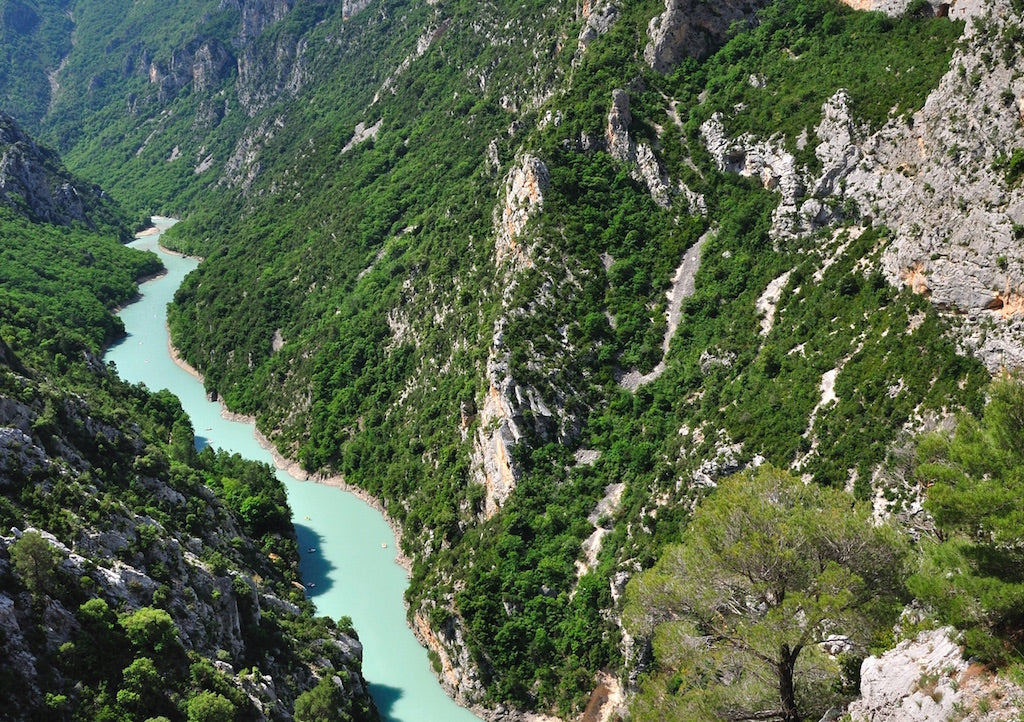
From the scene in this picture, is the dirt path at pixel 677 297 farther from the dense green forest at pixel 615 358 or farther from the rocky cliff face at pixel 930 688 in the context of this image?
the rocky cliff face at pixel 930 688

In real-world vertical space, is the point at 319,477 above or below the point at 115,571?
above

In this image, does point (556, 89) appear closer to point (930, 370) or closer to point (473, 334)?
point (473, 334)

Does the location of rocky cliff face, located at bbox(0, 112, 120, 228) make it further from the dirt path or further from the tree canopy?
the tree canopy

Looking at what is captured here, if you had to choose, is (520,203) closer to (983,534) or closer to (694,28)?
(694,28)

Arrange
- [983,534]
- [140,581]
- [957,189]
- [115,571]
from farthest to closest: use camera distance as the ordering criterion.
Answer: [957,189], [140,581], [115,571], [983,534]

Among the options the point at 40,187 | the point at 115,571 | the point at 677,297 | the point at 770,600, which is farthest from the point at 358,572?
the point at 40,187

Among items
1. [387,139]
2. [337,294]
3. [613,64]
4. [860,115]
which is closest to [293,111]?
[387,139]

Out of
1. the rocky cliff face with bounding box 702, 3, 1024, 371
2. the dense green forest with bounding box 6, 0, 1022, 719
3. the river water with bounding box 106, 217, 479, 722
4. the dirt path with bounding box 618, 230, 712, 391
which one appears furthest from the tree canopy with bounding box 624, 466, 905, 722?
the dirt path with bounding box 618, 230, 712, 391
